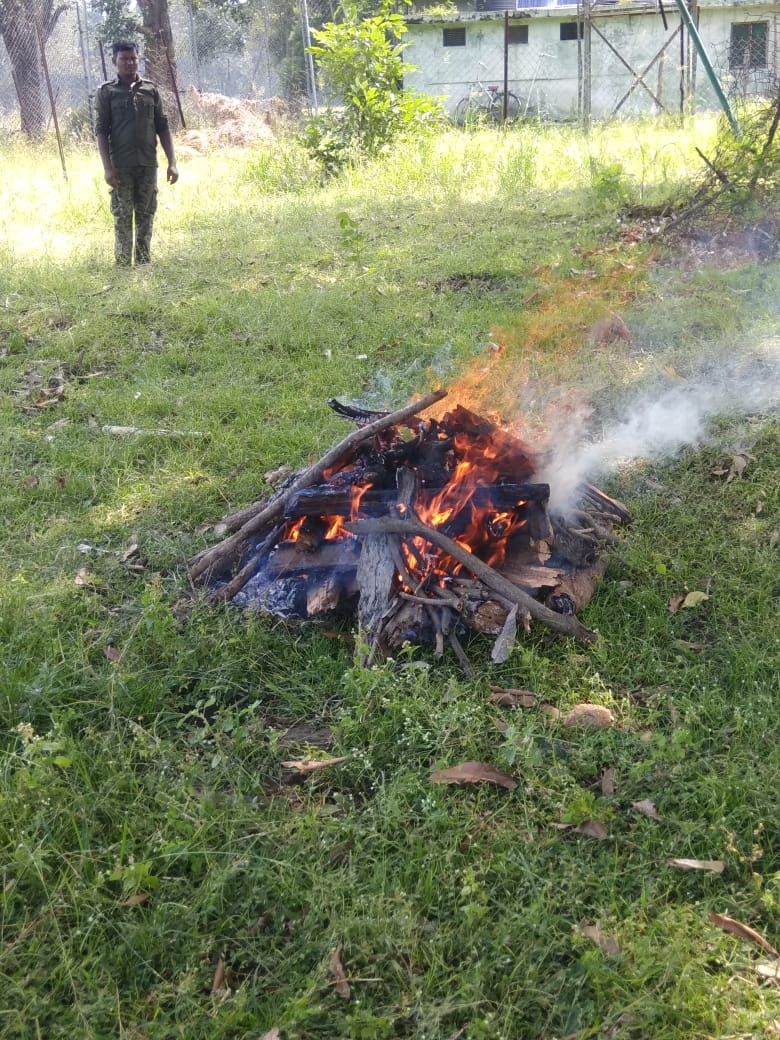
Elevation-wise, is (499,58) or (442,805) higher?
(499,58)

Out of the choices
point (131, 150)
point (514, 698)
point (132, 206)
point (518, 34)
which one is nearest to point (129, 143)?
point (131, 150)

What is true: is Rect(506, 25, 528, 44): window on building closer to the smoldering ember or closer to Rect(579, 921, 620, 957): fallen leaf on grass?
the smoldering ember

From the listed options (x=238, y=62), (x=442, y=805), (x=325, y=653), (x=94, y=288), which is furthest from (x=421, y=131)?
(x=238, y=62)

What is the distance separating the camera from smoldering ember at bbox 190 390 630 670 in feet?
10.6

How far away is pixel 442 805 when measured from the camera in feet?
8.22

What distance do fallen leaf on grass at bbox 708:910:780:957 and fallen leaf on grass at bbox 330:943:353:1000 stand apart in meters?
0.99

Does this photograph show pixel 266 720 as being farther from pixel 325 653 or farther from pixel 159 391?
pixel 159 391

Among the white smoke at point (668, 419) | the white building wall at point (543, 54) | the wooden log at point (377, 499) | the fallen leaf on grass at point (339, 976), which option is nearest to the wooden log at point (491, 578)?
the wooden log at point (377, 499)

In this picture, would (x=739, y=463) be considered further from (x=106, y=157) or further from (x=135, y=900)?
(x=106, y=157)

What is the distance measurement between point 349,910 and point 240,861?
341mm

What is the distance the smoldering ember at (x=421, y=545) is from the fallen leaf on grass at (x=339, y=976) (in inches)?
47.1

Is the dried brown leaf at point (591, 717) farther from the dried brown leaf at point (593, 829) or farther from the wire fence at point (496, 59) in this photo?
the wire fence at point (496, 59)

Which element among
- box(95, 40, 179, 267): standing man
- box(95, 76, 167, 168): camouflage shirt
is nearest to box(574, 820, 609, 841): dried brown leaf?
box(95, 40, 179, 267): standing man

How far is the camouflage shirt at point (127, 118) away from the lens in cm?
866
